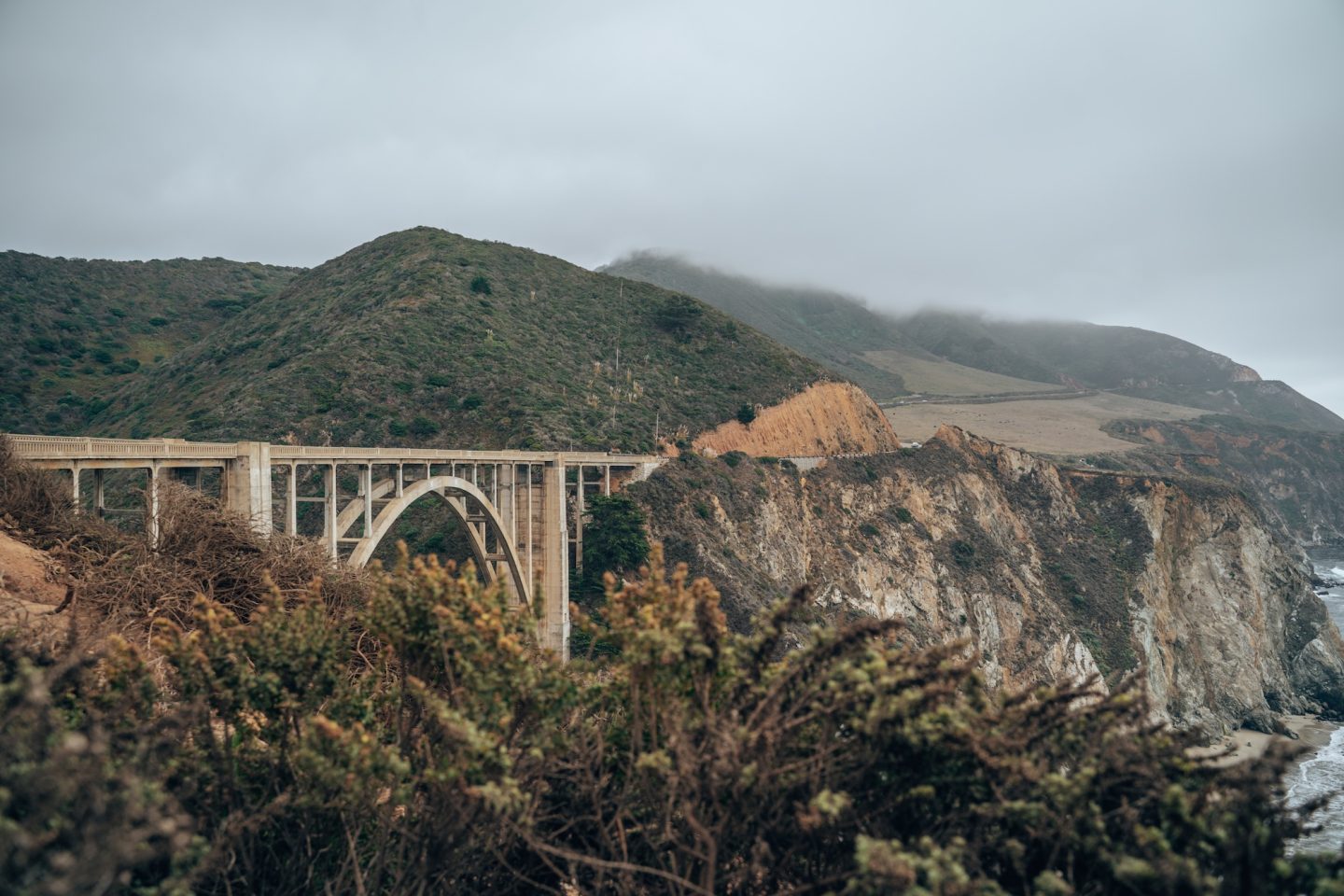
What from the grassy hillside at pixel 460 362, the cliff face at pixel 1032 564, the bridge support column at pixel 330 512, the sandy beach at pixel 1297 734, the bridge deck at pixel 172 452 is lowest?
the sandy beach at pixel 1297 734

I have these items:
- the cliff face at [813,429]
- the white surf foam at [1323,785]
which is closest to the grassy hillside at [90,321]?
the cliff face at [813,429]

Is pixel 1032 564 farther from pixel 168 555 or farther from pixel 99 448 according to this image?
pixel 168 555

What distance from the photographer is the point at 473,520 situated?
36750mm

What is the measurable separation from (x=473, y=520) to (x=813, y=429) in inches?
1445

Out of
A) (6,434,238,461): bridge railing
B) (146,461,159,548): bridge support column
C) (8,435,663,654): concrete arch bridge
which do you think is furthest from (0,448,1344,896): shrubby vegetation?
(6,434,238,461): bridge railing

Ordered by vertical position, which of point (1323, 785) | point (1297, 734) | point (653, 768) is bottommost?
point (1297, 734)

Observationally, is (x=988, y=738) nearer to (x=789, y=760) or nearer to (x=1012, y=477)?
(x=789, y=760)

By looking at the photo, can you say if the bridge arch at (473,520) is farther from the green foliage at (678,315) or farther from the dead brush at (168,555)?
the green foliage at (678,315)

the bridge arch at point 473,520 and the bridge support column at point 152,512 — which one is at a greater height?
the bridge support column at point 152,512

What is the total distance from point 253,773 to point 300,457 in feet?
50.2

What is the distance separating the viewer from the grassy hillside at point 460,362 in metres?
52.1

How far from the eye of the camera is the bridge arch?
25.4 m

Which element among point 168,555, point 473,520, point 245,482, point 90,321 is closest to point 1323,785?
point 473,520

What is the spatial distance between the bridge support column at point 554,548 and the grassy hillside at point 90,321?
137 ft
